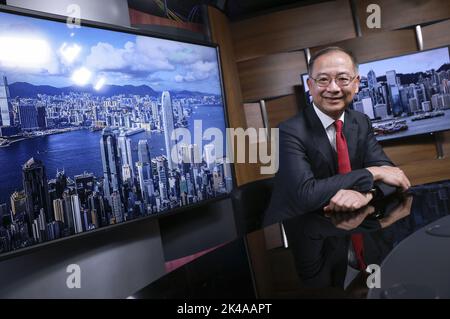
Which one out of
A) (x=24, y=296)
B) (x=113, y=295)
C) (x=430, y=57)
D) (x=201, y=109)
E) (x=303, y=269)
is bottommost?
(x=113, y=295)

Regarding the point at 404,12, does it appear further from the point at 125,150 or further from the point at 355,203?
the point at 125,150

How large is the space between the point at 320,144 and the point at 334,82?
1.08 feet

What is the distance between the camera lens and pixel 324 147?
1.77 meters

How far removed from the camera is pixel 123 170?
173 centimetres

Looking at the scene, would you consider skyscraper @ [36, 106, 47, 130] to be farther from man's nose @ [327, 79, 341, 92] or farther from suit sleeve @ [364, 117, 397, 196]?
suit sleeve @ [364, 117, 397, 196]

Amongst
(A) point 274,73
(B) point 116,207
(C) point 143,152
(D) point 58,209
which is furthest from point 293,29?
(D) point 58,209

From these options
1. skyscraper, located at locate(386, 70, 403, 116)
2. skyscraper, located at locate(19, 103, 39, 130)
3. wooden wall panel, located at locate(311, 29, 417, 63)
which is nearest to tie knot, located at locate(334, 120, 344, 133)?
skyscraper, located at locate(19, 103, 39, 130)

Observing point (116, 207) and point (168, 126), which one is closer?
point (116, 207)

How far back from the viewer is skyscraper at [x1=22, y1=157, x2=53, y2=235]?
1365mm

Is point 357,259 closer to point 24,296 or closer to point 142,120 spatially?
point 24,296

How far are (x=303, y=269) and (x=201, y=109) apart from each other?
5.57 feet

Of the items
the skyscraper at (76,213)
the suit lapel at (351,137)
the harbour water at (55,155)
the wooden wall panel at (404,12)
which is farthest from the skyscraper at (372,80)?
the skyscraper at (76,213)

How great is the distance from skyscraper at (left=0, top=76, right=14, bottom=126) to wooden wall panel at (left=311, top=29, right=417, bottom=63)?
3016 millimetres
